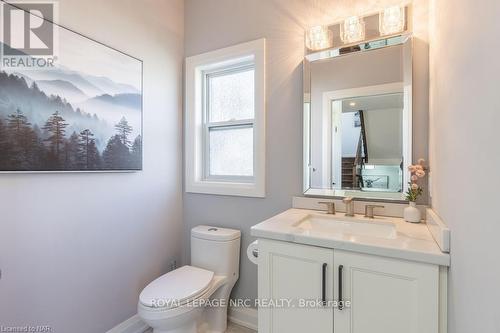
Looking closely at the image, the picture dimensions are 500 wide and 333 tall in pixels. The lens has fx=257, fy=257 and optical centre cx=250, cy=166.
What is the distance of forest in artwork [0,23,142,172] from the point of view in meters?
1.28

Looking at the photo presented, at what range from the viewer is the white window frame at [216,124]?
193 cm

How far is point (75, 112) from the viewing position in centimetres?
150

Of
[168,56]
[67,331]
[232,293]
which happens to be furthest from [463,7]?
[67,331]

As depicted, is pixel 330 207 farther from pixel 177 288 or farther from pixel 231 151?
pixel 177 288

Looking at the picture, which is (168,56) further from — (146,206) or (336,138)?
(336,138)

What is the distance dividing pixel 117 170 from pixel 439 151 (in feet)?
→ 6.08

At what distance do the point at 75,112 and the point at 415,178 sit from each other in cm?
197

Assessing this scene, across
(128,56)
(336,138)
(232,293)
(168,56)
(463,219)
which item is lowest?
(232,293)

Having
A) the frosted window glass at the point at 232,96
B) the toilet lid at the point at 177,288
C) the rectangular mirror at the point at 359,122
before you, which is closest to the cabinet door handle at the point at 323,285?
A: the rectangular mirror at the point at 359,122

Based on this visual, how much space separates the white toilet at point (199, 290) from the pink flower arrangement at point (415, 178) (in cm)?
119

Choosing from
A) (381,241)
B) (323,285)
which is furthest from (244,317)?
(381,241)

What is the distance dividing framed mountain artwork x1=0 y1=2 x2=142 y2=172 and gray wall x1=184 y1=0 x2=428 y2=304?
0.79 metres

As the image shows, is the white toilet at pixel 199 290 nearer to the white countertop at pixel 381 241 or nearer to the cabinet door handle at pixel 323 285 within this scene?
the white countertop at pixel 381 241

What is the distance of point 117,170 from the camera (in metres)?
1.75
